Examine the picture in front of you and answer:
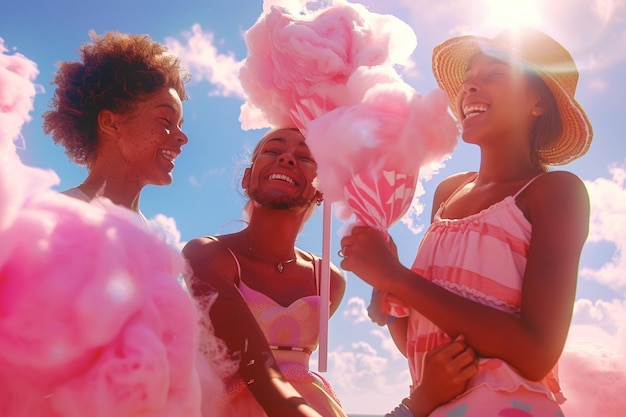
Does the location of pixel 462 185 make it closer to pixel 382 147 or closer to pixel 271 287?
pixel 382 147

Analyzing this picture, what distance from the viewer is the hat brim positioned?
84.7 inches

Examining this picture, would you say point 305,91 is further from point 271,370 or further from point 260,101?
Result: point 271,370

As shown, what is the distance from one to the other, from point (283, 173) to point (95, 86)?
3.17ft

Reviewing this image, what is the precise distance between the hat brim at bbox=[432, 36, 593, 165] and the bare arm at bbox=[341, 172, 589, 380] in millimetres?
428

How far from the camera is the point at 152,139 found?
2.74 meters

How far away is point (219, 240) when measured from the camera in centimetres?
252

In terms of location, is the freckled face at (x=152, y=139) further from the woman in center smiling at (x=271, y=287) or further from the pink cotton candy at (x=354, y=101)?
the pink cotton candy at (x=354, y=101)

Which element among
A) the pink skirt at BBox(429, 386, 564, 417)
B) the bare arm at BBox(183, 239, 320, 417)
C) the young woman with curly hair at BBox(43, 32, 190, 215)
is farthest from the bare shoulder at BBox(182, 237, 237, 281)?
the pink skirt at BBox(429, 386, 564, 417)

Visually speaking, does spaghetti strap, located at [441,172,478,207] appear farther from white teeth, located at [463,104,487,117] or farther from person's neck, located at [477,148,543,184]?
white teeth, located at [463,104,487,117]

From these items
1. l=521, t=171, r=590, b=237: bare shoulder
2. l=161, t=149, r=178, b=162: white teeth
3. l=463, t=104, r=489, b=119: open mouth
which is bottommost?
l=521, t=171, r=590, b=237: bare shoulder

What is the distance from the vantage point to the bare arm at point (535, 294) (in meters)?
1.72

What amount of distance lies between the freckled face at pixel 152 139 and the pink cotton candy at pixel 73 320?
1452 millimetres

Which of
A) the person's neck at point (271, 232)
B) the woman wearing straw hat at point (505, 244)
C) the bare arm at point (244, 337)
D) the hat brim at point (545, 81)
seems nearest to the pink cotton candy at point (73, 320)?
the bare arm at point (244, 337)

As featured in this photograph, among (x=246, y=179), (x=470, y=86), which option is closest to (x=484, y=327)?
(x=470, y=86)
